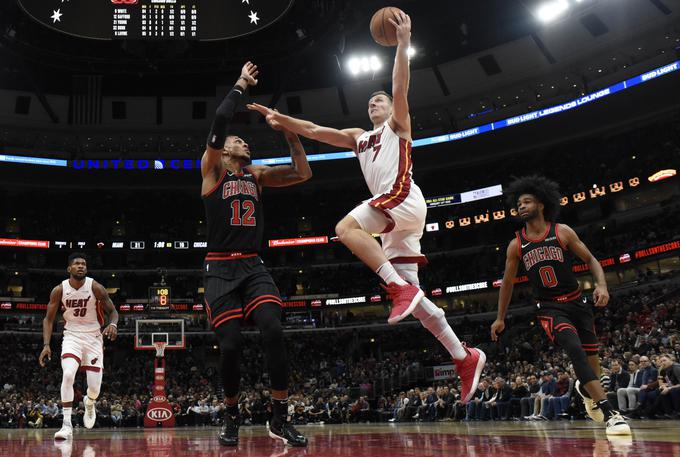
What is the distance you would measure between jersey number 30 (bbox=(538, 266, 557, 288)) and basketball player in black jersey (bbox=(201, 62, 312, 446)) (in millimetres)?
2472

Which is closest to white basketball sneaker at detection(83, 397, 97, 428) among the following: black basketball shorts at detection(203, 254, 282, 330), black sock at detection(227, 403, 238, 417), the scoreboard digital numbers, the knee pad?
black sock at detection(227, 403, 238, 417)

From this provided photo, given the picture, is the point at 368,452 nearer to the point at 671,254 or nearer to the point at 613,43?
the point at 671,254

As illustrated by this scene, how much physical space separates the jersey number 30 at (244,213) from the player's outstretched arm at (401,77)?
53.3 inches

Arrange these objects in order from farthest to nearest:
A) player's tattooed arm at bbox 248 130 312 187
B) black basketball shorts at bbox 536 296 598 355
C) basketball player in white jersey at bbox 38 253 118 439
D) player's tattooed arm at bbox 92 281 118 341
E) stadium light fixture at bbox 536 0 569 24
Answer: stadium light fixture at bbox 536 0 569 24
player's tattooed arm at bbox 92 281 118 341
basketball player in white jersey at bbox 38 253 118 439
black basketball shorts at bbox 536 296 598 355
player's tattooed arm at bbox 248 130 312 187

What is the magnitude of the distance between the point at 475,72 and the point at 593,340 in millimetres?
30103

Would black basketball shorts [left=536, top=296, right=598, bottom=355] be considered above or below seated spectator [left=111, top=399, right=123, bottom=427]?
above

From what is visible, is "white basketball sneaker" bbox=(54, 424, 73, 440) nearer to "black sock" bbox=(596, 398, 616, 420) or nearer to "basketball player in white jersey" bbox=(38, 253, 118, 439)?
"basketball player in white jersey" bbox=(38, 253, 118, 439)

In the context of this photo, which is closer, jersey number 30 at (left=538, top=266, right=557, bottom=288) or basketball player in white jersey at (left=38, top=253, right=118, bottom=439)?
jersey number 30 at (left=538, top=266, right=557, bottom=288)

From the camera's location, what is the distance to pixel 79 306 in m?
7.75

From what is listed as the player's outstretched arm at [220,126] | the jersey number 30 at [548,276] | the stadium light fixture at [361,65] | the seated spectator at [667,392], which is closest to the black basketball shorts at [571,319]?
the jersey number 30 at [548,276]

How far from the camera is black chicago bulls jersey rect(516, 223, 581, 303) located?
5.80 m

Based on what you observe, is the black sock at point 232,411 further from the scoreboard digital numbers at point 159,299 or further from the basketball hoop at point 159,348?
the scoreboard digital numbers at point 159,299

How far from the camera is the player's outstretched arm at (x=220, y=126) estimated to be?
481 cm

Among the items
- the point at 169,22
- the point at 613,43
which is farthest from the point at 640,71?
the point at 169,22
